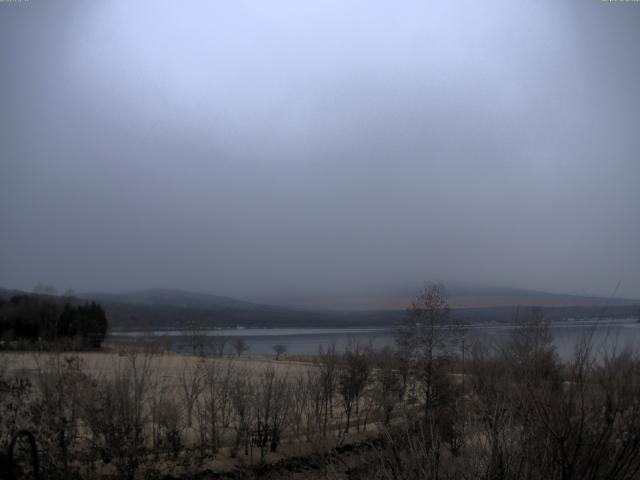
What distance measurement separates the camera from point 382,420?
15.5 meters

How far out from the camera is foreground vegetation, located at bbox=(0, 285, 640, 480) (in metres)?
5.99

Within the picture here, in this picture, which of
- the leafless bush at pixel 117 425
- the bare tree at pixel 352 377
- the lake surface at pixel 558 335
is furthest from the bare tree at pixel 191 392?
the lake surface at pixel 558 335

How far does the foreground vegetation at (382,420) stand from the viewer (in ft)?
19.7

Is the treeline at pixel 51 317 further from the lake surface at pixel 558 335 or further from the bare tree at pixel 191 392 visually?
the bare tree at pixel 191 392

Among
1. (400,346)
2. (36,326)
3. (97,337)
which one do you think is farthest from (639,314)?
(97,337)

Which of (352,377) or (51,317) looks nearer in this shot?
(352,377)

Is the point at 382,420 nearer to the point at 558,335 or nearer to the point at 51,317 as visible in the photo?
the point at 558,335

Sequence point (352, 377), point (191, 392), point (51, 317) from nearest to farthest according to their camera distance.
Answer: point (191, 392), point (352, 377), point (51, 317)

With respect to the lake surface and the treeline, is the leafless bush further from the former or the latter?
the treeline

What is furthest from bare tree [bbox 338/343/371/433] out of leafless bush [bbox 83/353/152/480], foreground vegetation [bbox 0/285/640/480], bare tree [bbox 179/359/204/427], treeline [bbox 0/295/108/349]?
treeline [bbox 0/295/108/349]

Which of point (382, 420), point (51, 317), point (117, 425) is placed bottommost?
point (382, 420)

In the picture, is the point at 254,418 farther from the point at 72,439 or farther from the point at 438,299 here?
the point at 438,299

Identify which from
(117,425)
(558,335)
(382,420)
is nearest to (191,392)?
(117,425)

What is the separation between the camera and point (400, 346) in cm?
2328
